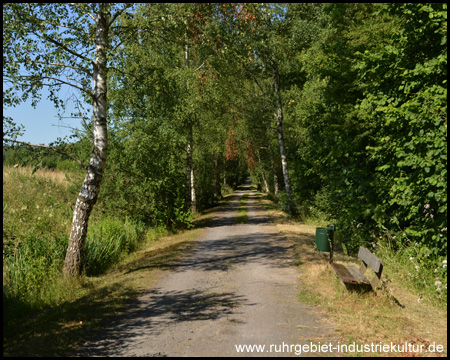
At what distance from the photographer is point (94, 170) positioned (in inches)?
354

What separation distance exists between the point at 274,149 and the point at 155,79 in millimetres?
23315

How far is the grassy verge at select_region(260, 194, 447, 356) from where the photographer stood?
5.36 m

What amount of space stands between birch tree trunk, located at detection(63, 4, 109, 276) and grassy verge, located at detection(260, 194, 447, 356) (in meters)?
5.39

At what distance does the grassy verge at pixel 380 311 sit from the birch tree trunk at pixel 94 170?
17.7 ft

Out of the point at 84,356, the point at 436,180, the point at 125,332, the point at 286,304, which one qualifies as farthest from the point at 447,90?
the point at 84,356

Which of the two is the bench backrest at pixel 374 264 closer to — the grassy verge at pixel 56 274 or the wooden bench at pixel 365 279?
the wooden bench at pixel 365 279

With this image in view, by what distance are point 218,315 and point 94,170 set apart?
4.77 m

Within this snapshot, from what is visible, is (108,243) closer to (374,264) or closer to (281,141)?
(374,264)

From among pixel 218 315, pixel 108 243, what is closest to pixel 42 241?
pixel 108 243

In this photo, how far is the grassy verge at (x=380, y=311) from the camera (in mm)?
5355

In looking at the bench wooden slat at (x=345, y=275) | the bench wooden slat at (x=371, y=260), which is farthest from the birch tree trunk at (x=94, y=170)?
the bench wooden slat at (x=371, y=260)

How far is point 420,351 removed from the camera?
4.91 metres

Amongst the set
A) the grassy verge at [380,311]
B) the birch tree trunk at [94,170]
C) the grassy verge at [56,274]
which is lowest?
the grassy verge at [380,311]

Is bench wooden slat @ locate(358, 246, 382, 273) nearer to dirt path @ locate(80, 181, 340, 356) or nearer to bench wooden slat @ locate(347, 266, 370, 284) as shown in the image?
bench wooden slat @ locate(347, 266, 370, 284)
